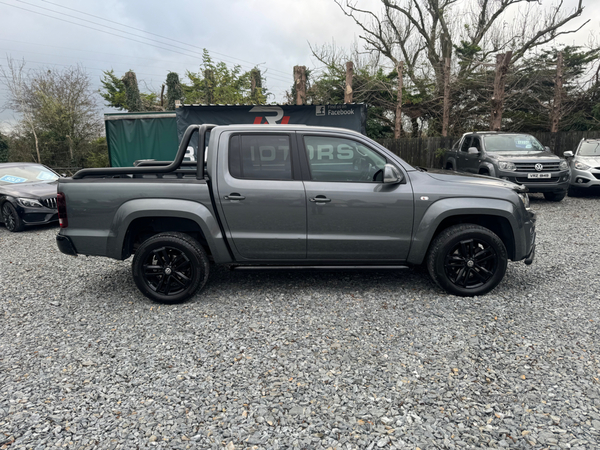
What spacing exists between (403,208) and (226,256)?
184 centimetres

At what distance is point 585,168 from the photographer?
10.3 metres

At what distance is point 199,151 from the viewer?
12.9 ft

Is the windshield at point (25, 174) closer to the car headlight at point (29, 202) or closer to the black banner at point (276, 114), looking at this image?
the car headlight at point (29, 202)

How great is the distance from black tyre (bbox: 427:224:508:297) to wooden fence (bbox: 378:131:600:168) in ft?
37.1

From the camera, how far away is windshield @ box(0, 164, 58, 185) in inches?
335

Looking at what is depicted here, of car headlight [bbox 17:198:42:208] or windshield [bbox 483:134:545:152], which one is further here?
windshield [bbox 483:134:545:152]

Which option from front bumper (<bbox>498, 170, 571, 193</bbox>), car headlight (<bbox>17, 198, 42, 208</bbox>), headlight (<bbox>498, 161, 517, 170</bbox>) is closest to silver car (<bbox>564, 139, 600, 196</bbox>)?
front bumper (<bbox>498, 170, 571, 193</bbox>)

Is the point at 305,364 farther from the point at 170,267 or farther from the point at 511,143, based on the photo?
the point at 511,143

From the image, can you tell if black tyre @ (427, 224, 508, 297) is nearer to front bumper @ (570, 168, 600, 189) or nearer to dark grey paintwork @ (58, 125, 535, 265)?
dark grey paintwork @ (58, 125, 535, 265)

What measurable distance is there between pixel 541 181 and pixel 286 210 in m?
8.00

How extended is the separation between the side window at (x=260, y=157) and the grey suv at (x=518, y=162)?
7.00 m

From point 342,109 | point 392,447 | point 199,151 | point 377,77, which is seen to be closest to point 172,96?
point 377,77

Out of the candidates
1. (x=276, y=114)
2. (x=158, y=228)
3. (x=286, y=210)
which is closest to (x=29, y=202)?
(x=158, y=228)

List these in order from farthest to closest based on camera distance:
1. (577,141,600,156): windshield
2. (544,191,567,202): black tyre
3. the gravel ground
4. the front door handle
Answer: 1. (577,141,600,156): windshield
2. (544,191,567,202): black tyre
3. the front door handle
4. the gravel ground
